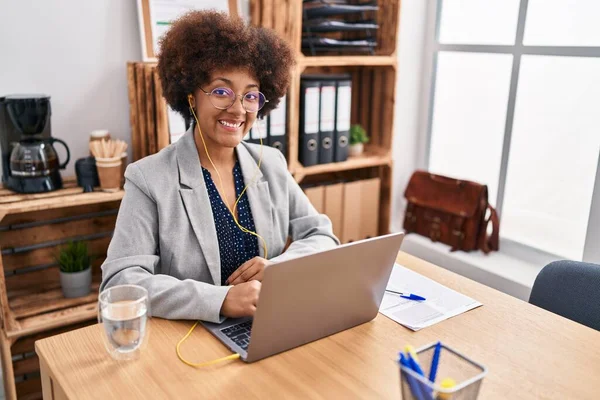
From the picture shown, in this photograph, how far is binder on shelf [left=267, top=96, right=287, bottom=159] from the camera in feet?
7.77

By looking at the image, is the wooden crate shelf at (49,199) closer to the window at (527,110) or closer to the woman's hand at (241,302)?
the woman's hand at (241,302)

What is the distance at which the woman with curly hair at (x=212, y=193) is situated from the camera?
4.43 ft

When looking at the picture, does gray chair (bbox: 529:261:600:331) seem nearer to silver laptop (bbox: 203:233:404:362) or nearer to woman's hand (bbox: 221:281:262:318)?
silver laptop (bbox: 203:233:404:362)

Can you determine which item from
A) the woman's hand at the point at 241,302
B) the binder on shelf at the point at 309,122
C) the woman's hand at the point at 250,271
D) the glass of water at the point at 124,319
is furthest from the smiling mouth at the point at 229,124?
the binder on shelf at the point at 309,122

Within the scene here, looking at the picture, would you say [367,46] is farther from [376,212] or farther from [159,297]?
[159,297]

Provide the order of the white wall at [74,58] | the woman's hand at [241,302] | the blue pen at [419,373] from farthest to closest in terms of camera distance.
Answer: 1. the white wall at [74,58]
2. the woman's hand at [241,302]
3. the blue pen at [419,373]

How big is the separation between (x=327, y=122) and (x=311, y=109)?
0.12m

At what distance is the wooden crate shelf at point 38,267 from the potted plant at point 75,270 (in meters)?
0.03

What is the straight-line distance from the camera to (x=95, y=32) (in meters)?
2.17

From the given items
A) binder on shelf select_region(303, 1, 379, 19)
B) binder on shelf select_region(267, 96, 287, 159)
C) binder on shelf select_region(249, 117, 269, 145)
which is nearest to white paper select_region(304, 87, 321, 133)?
binder on shelf select_region(267, 96, 287, 159)

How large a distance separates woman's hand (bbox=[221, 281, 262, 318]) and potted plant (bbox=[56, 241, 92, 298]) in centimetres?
106

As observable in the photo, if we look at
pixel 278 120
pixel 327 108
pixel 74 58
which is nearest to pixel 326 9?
pixel 327 108

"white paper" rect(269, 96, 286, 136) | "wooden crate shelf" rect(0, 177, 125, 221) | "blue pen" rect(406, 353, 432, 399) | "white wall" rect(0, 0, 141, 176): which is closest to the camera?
"blue pen" rect(406, 353, 432, 399)

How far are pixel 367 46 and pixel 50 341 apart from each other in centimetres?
193
